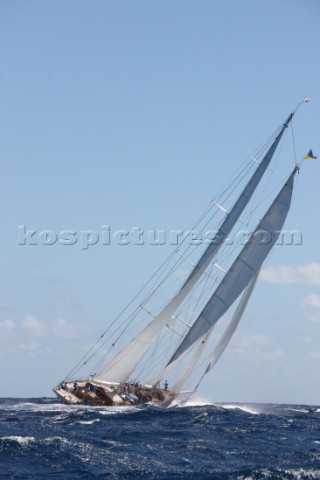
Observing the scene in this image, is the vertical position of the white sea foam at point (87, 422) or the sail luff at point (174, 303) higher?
the sail luff at point (174, 303)

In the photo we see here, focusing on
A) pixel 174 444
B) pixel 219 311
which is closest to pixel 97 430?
pixel 174 444

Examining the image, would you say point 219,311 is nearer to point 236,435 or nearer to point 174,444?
point 236,435

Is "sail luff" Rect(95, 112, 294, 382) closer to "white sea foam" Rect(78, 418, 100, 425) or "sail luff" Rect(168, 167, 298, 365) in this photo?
"sail luff" Rect(168, 167, 298, 365)

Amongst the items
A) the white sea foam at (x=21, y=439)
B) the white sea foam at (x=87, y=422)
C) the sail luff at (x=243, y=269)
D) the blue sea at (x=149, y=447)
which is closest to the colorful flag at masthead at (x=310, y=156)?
the sail luff at (x=243, y=269)

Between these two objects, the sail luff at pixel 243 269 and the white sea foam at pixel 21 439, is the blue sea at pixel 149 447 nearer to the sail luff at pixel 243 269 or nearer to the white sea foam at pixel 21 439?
the white sea foam at pixel 21 439

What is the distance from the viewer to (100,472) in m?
22.1

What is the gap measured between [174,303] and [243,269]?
5.28 metres

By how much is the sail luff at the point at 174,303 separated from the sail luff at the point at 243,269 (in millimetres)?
1739

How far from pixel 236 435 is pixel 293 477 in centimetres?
1134

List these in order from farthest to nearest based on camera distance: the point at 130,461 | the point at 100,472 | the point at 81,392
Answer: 1. the point at 81,392
2. the point at 130,461
3. the point at 100,472

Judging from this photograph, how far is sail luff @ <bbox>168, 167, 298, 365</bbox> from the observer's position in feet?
160

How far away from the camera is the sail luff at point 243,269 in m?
48.8

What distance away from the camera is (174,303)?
48656 mm

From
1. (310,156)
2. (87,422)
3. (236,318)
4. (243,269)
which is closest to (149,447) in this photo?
(87,422)
